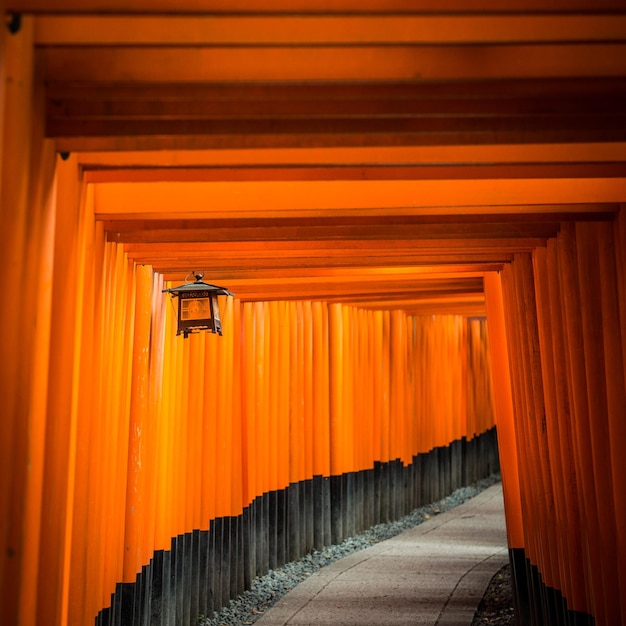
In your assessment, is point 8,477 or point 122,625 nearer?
point 8,477

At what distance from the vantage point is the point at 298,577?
9.41m

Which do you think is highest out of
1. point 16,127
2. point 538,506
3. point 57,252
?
point 16,127

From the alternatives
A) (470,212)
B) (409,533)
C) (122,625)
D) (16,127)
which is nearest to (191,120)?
(16,127)

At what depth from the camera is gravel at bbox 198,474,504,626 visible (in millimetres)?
7953

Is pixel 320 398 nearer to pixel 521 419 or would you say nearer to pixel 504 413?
pixel 504 413

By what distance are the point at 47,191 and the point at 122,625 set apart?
3939 millimetres

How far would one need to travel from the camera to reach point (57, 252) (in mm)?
3557

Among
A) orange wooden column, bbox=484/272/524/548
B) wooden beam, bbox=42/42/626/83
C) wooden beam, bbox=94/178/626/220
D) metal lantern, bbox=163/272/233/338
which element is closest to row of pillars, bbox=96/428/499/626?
metal lantern, bbox=163/272/233/338

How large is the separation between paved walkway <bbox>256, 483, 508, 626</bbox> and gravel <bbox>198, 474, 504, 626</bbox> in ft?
0.45

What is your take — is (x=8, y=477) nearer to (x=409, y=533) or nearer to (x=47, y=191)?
(x=47, y=191)

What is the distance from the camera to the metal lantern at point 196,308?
19.6ft

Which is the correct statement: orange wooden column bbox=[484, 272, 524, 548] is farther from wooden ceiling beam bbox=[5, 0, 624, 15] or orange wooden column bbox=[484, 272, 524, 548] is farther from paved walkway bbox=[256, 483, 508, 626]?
wooden ceiling beam bbox=[5, 0, 624, 15]

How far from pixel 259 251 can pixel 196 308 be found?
59 centimetres

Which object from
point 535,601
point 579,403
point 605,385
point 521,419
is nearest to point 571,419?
point 579,403
